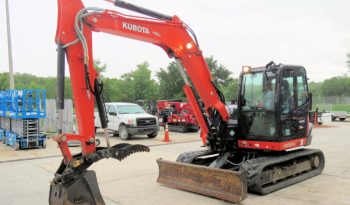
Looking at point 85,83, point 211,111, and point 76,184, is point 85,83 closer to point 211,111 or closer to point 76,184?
point 76,184

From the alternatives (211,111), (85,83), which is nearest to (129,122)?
(211,111)

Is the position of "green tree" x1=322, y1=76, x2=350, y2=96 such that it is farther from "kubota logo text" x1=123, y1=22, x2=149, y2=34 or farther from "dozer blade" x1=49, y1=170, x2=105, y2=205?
"dozer blade" x1=49, y1=170, x2=105, y2=205

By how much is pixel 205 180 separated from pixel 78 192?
117 inches

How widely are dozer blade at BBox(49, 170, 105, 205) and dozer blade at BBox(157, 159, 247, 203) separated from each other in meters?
2.59

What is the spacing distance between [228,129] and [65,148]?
13.5 feet

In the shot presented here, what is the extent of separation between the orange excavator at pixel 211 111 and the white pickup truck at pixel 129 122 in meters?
8.59

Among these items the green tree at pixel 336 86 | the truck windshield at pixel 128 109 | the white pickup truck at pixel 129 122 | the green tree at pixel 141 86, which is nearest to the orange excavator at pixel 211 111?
the white pickup truck at pixel 129 122

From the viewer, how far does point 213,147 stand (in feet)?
27.5

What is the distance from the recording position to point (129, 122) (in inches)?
685

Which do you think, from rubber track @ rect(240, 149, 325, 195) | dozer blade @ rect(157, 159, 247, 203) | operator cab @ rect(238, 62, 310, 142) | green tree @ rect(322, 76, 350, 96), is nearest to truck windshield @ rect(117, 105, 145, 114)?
dozer blade @ rect(157, 159, 247, 203)

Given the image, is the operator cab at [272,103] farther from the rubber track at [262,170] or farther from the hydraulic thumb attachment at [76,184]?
the hydraulic thumb attachment at [76,184]

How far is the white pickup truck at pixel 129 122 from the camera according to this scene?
1741cm

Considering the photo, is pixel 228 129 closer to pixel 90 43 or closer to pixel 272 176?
pixel 272 176

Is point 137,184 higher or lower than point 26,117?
lower
